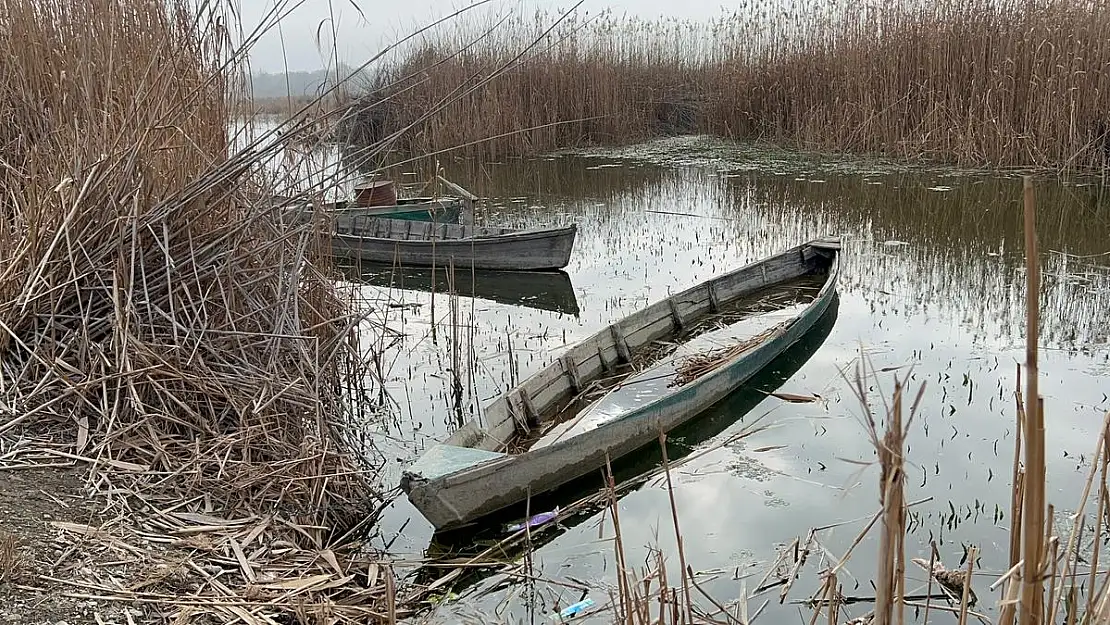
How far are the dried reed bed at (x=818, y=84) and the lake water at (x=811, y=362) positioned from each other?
39.9 inches

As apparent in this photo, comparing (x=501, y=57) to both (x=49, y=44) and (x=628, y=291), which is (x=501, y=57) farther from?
(x=49, y=44)

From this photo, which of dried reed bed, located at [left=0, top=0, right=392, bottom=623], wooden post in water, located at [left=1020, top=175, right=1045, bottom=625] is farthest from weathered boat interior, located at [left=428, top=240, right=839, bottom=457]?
wooden post in water, located at [left=1020, top=175, right=1045, bottom=625]

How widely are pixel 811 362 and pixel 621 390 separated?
1.51m

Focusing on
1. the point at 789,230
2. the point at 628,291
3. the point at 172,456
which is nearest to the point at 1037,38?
the point at 789,230

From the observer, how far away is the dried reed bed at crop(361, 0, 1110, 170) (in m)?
11.6

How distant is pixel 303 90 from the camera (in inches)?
168

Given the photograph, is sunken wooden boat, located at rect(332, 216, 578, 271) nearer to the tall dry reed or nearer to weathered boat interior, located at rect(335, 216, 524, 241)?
weathered boat interior, located at rect(335, 216, 524, 241)

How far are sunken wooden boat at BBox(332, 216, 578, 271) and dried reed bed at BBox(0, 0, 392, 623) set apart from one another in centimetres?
431

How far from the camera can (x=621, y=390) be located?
5.53 metres

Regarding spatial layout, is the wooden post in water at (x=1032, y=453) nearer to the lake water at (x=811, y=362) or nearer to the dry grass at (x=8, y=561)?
the lake water at (x=811, y=362)

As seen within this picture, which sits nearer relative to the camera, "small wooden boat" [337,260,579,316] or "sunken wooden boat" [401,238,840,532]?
"sunken wooden boat" [401,238,840,532]

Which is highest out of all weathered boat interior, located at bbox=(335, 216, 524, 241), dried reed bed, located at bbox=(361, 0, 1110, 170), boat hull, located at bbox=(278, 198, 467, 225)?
dried reed bed, located at bbox=(361, 0, 1110, 170)

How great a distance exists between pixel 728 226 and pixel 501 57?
6.59 m

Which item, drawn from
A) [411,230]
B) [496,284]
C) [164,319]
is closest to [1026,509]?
[164,319]
